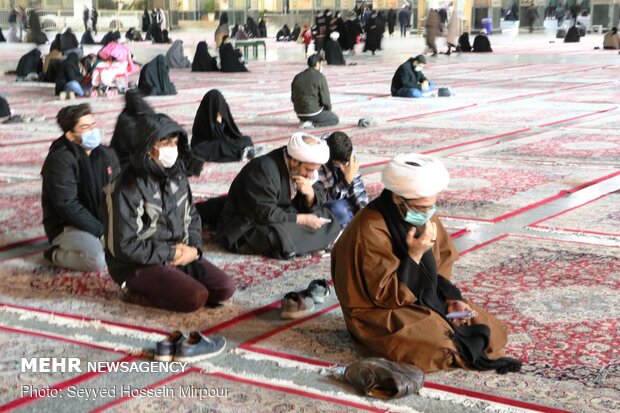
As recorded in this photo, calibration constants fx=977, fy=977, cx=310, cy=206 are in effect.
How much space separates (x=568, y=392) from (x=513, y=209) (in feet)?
8.01

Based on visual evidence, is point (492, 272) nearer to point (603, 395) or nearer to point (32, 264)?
point (603, 395)

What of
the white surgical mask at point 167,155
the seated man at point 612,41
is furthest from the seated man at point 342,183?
the seated man at point 612,41

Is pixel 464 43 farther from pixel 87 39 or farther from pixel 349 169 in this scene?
pixel 349 169

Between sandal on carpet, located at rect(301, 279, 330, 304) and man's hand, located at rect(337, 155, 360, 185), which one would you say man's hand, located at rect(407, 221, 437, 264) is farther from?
man's hand, located at rect(337, 155, 360, 185)

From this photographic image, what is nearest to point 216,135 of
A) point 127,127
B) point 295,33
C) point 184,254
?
point 127,127

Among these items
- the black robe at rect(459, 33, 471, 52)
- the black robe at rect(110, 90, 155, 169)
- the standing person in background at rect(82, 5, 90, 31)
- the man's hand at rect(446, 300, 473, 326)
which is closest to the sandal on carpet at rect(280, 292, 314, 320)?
the man's hand at rect(446, 300, 473, 326)

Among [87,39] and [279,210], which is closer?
[279,210]

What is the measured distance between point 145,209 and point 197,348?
61 cm

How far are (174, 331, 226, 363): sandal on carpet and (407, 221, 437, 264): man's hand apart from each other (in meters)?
0.67

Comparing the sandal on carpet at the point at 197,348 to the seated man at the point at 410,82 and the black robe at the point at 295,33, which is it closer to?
the seated man at the point at 410,82

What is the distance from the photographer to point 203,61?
16359 mm

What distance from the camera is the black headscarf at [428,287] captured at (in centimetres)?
277

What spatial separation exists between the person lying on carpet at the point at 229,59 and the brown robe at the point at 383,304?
44.5 ft

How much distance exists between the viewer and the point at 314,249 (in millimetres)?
4184
